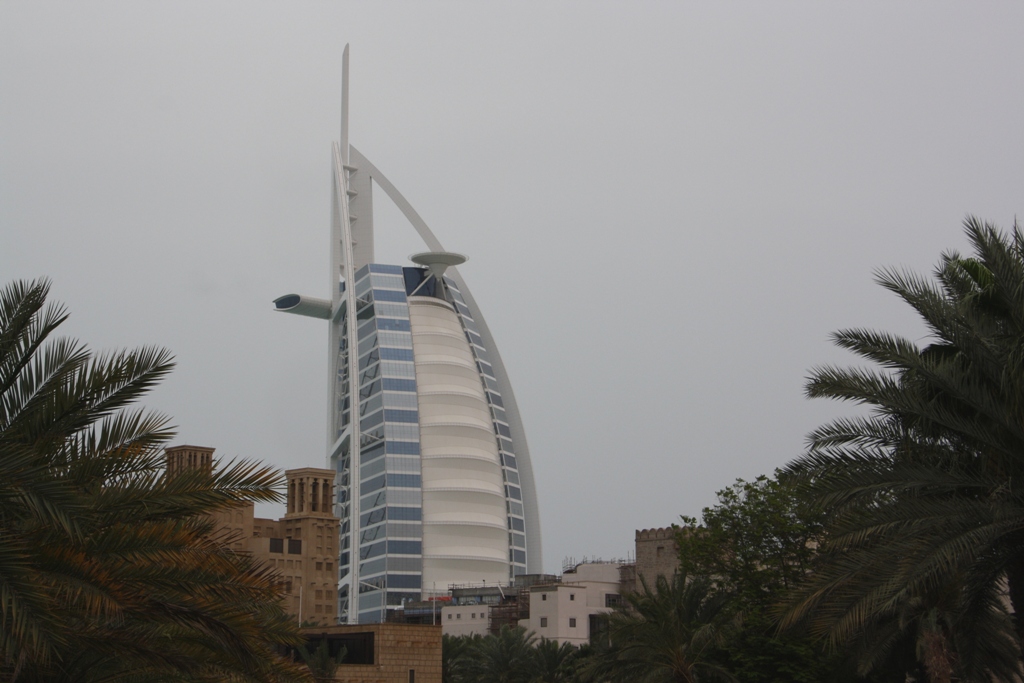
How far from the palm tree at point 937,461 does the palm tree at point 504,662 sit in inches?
1654

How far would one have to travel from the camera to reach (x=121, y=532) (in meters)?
12.7

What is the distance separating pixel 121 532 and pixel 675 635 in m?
25.0

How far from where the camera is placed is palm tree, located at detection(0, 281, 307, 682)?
1247cm

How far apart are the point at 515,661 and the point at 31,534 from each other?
4879 centimetres

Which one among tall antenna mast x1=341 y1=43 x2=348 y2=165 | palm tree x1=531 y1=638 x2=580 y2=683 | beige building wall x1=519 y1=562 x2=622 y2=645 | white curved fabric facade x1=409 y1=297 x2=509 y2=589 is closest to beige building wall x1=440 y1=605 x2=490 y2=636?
beige building wall x1=519 y1=562 x2=622 y2=645

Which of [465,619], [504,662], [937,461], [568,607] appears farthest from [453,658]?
[937,461]

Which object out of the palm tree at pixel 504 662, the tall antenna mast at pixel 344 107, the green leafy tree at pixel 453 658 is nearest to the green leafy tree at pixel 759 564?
the palm tree at pixel 504 662

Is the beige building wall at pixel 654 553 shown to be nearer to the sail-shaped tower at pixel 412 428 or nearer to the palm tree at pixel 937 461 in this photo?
the sail-shaped tower at pixel 412 428

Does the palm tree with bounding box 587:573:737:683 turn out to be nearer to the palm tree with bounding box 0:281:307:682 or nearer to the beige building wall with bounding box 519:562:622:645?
the palm tree with bounding box 0:281:307:682

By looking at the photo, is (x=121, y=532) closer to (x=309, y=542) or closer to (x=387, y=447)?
(x=309, y=542)

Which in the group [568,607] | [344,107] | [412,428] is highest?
[344,107]

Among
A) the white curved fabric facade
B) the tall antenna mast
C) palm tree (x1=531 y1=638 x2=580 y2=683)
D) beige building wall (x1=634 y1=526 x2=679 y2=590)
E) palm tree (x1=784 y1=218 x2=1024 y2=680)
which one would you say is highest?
the tall antenna mast

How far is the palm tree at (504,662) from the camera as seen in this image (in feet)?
193

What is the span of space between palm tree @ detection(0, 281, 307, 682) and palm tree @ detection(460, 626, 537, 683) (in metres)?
46.1
